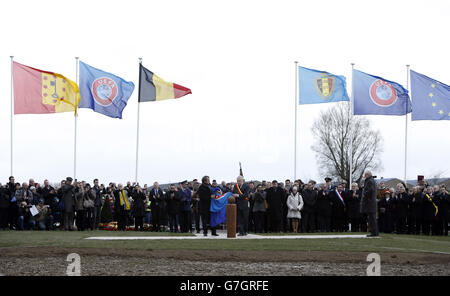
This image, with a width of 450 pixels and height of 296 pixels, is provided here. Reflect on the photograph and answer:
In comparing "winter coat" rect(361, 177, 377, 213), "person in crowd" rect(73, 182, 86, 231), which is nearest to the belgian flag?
"person in crowd" rect(73, 182, 86, 231)

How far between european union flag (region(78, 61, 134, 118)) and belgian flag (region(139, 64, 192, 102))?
1.10 meters

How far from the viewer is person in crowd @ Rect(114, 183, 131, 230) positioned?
2670cm

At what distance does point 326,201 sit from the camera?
25.8 metres

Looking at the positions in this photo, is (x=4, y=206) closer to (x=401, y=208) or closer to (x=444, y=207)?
(x=401, y=208)

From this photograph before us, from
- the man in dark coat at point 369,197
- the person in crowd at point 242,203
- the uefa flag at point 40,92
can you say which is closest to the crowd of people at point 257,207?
the person in crowd at point 242,203

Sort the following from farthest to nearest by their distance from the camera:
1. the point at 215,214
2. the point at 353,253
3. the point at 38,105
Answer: the point at 38,105 → the point at 215,214 → the point at 353,253

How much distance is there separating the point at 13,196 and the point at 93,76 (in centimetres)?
657

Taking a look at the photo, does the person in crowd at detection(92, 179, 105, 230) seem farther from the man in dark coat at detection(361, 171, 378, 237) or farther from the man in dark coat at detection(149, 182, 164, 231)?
the man in dark coat at detection(361, 171, 378, 237)

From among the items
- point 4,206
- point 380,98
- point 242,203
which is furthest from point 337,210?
point 4,206

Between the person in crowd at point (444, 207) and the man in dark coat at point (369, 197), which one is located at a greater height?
the man in dark coat at point (369, 197)

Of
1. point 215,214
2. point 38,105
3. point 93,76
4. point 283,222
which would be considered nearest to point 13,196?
point 38,105

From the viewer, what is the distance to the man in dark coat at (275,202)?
25.4 metres

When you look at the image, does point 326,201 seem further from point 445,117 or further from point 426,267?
point 426,267

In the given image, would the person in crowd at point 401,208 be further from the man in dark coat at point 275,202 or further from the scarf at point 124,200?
the scarf at point 124,200
